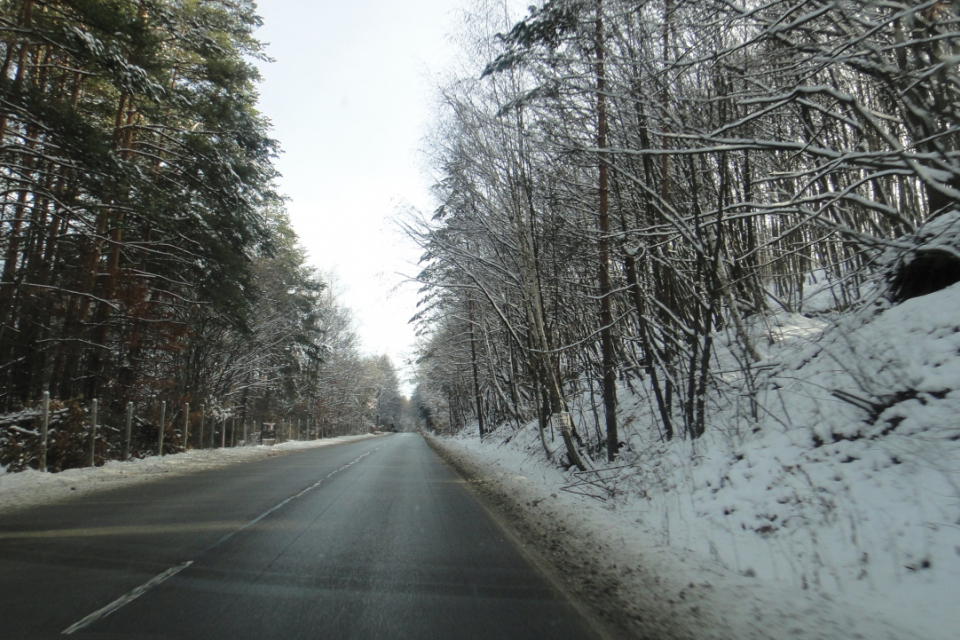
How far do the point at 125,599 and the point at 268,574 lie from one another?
1124mm

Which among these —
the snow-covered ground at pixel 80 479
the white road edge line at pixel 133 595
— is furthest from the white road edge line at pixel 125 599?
the snow-covered ground at pixel 80 479

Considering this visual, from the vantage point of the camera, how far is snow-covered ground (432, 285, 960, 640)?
4.18 m

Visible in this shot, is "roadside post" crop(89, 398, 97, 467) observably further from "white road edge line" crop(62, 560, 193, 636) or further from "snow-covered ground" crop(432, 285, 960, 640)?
"snow-covered ground" crop(432, 285, 960, 640)

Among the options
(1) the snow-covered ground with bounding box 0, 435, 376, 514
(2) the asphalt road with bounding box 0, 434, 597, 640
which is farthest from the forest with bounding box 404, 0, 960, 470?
(1) the snow-covered ground with bounding box 0, 435, 376, 514

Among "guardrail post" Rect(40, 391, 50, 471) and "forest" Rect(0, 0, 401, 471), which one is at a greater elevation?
"forest" Rect(0, 0, 401, 471)

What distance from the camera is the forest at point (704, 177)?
6699mm

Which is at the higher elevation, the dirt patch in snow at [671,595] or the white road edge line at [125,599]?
the white road edge line at [125,599]

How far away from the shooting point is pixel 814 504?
573 cm

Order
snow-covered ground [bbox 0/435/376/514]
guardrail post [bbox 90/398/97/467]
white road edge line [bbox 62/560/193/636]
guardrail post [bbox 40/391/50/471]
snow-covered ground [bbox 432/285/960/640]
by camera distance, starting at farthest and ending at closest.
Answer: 1. guardrail post [bbox 90/398/97/467]
2. guardrail post [bbox 40/391/50/471]
3. snow-covered ground [bbox 0/435/376/514]
4. snow-covered ground [bbox 432/285/960/640]
5. white road edge line [bbox 62/560/193/636]

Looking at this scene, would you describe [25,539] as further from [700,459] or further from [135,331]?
[135,331]

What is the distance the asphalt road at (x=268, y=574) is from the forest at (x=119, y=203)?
714cm

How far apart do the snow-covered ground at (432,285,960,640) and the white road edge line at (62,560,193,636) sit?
3828 mm

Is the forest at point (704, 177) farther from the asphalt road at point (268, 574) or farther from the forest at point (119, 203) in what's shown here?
the forest at point (119, 203)

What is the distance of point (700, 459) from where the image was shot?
841 centimetres
